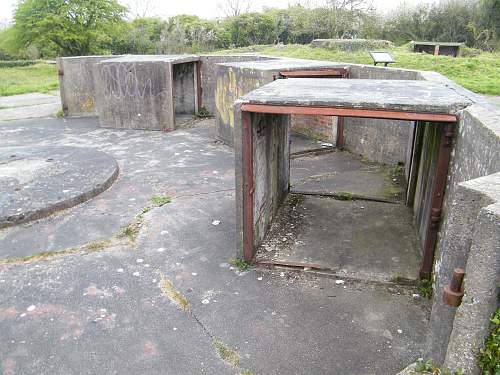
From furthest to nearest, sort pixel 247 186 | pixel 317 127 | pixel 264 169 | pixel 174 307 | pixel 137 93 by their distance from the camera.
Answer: pixel 137 93, pixel 317 127, pixel 264 169, pixel 247 186, pixel 174 307

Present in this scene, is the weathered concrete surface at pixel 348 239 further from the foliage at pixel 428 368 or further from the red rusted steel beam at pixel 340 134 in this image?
the red rusted steel beam at pixel 340 134

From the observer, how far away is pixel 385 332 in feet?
14.0

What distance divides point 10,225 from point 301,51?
16.1 m

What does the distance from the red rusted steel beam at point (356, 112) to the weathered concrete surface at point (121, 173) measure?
3.01 m

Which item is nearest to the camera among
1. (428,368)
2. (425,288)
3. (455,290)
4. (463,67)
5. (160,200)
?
(455,290)

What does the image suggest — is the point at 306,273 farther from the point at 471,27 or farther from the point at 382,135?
the point at 471,27

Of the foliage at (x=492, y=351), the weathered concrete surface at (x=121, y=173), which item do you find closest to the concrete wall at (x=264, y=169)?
the weathered concrete surface at (x=121, y=173)

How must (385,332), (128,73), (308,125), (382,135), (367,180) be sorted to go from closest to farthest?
(385,332) < (367,180) < (382,135) < (308,125) < (128,73)

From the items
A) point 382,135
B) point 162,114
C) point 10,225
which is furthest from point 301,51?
point 10,225

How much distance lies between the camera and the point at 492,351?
6.48 ft

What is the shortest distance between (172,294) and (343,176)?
4.96 metres

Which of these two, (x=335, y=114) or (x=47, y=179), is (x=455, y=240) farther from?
(x=47, y=179)

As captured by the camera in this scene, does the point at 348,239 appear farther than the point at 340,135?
No

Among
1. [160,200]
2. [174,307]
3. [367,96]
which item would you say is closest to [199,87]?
[160,200]
